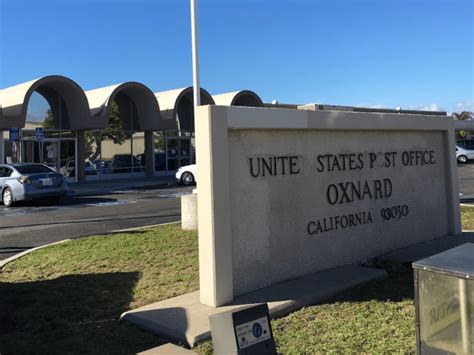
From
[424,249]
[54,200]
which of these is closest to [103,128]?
[54,200]

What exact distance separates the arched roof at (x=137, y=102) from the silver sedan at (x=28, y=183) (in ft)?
33.7

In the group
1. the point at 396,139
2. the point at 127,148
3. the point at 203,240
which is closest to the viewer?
the point at 203,240

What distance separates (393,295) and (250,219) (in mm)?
1737

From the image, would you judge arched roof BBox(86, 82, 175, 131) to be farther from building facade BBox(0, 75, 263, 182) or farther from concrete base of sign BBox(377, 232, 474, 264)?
concrete base of sign BBox(377, 232, 474, 264)

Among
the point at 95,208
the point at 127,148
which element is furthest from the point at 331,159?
the point at 127,148

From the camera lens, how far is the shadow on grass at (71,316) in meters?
4.20

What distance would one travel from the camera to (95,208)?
14.8 metres

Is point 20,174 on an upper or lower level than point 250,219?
upper

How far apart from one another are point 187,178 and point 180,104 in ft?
32.6

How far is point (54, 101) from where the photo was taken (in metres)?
26.0

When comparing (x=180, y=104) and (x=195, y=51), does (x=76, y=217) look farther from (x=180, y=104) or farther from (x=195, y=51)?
(x=180, y=104)

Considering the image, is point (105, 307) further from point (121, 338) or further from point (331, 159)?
point (331, 159)

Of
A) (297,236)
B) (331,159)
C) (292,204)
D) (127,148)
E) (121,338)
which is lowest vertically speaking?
(121,338)

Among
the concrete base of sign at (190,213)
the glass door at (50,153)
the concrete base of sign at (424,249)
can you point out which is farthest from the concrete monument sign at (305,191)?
the glass door at (50,153)
